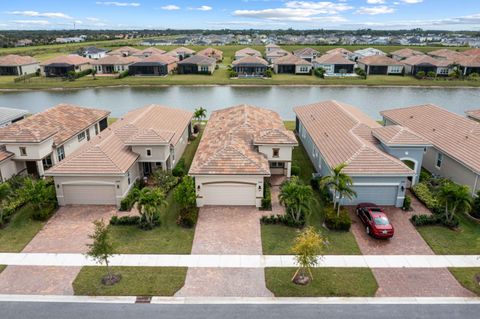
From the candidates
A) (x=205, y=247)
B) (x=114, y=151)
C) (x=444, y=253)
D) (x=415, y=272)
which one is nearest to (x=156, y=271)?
(x=205, y=247)

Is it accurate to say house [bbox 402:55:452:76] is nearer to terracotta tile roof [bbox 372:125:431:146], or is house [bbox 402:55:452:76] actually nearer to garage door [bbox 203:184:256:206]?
terracotta tile roof [bbox 372:125:431:146]

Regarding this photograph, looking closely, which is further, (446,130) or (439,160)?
(446,130)

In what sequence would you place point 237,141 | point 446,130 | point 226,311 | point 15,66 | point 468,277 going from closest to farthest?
point 226,311, point 468,277, point 237,141, point 446,130, point 15,66

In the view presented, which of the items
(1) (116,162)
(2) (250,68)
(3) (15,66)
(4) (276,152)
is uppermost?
(3) (15,66)

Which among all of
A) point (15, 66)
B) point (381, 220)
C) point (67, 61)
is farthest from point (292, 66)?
point (381, 220)

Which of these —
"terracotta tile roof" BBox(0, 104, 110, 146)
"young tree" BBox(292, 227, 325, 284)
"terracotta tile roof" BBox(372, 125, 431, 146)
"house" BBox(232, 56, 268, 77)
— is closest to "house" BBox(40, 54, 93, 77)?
"house" BBox(232, 56, 268, 77)

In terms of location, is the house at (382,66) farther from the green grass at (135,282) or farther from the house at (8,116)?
the green grass at (135,282)

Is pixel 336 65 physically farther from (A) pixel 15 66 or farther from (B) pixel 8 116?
(A) pixel 15 66
